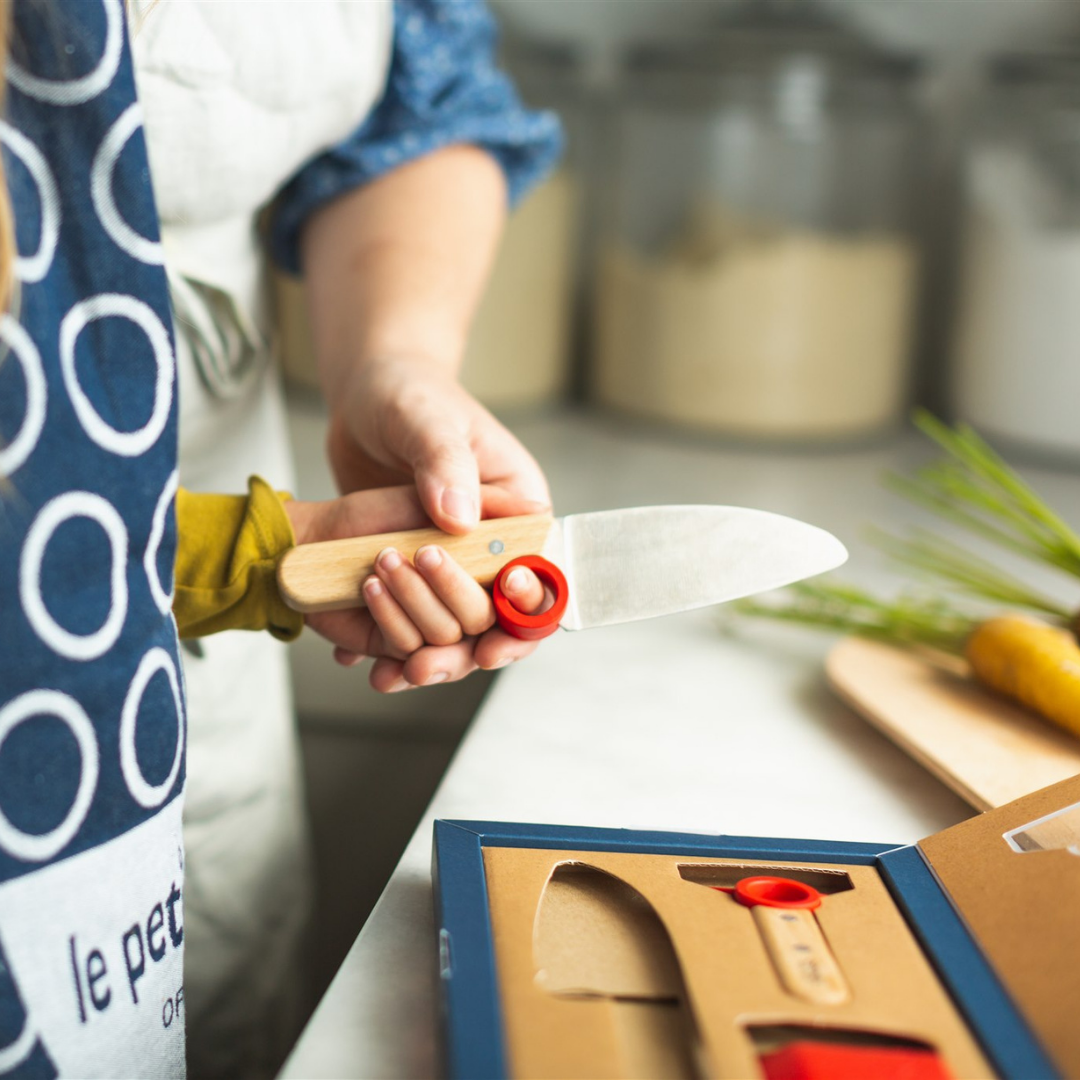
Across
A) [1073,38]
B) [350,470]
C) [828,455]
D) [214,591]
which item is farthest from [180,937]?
[1073,38]

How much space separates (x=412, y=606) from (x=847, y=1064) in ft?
0.85

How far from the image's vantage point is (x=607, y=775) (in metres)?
0.61

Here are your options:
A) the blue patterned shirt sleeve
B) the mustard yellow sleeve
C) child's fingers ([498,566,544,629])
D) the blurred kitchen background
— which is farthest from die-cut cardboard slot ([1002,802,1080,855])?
the blurred kitchen background

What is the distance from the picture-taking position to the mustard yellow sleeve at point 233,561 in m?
0.54

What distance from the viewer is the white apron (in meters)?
0.61

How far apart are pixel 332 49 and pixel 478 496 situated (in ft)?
1.01

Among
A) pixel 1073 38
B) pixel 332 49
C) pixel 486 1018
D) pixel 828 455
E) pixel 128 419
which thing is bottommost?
pixel 486 1018

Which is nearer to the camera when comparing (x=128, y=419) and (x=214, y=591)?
(x=128, y=419)

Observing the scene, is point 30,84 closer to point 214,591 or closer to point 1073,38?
point 214,591

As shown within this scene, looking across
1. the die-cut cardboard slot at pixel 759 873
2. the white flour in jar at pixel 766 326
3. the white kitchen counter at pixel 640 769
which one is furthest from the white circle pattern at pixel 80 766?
the white flour in jar at pixel 766 326

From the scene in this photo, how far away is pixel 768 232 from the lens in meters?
1.25

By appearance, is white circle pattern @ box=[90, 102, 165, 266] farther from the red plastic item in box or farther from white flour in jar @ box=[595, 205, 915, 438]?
white flour in jar @ box=[595, 205, 915, 438]

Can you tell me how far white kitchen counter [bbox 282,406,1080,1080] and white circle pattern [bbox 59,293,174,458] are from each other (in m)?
0.21

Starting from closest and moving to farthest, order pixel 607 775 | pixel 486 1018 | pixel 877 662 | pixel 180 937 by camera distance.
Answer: pixel 486 1018, pixel 180 937, pixel 607 775, pixel 877 662
